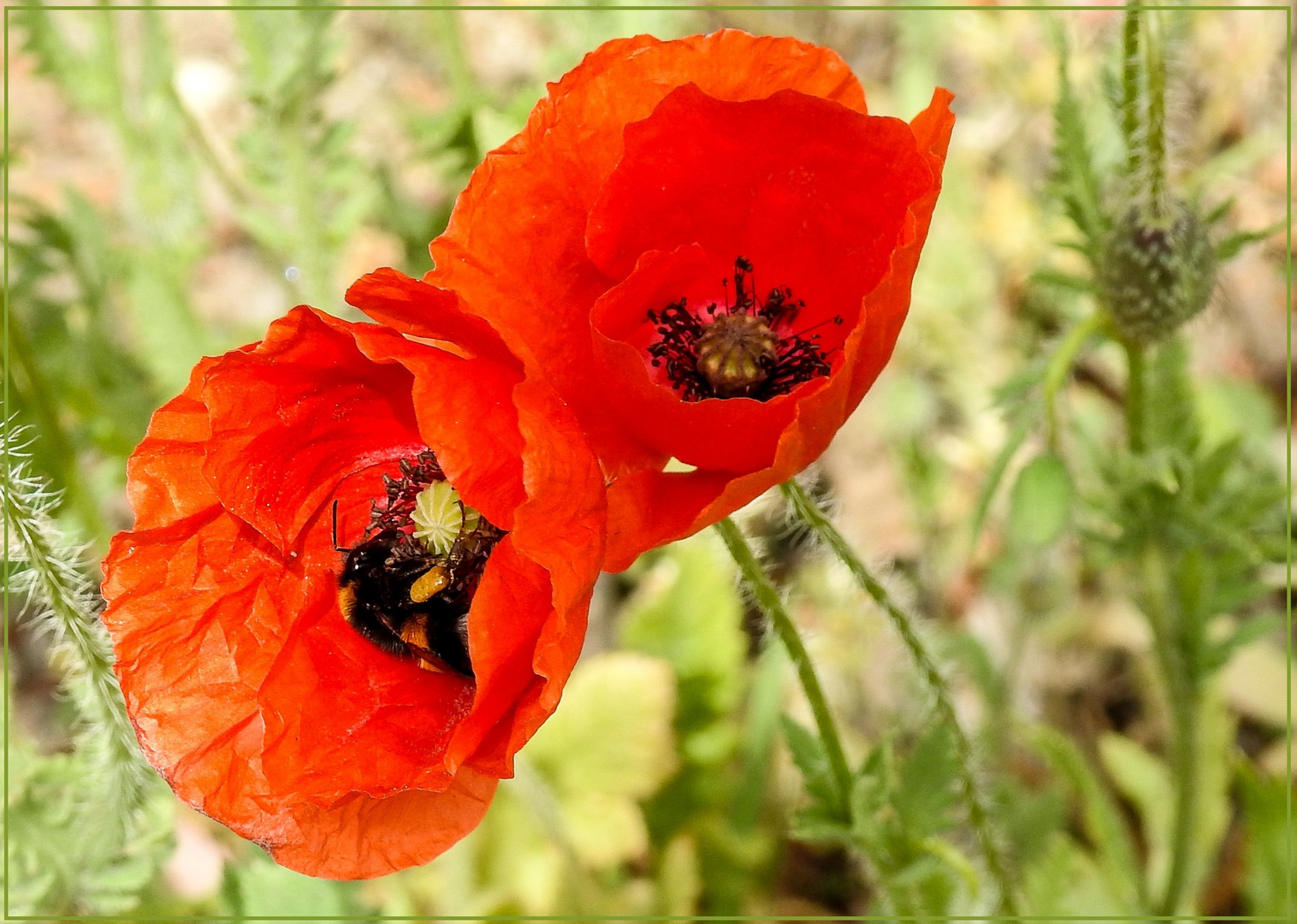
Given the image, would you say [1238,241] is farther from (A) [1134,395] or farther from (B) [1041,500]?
(B) [1041,500]

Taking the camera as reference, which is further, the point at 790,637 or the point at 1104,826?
the point at 1104,826

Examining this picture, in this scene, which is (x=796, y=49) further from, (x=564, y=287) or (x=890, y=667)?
(x=890, y=667)

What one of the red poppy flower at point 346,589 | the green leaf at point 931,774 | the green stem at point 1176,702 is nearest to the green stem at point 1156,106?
the green stem at point 1176,702

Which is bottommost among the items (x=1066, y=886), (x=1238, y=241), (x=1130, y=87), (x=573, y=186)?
(x=1066, y=886)

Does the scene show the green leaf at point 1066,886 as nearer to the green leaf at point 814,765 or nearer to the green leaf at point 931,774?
the green leaf at point 931,774

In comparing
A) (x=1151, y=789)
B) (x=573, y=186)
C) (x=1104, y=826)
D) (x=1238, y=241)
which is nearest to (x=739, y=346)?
(x=573, y=186)

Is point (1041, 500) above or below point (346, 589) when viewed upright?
above
